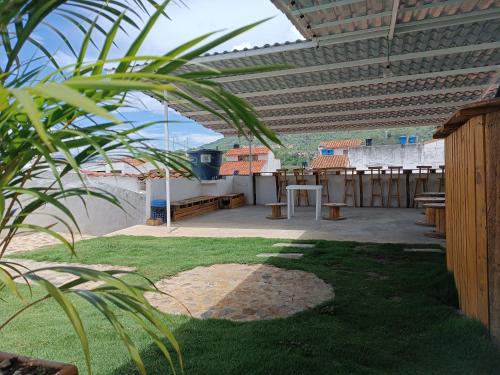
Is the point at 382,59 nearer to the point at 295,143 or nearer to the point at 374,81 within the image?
the point at 374,81

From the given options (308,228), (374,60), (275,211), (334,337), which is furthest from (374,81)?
(334,337)

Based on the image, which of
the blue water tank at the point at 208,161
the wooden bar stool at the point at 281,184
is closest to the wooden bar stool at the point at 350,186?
the wooden bar stool at the point at 281,184

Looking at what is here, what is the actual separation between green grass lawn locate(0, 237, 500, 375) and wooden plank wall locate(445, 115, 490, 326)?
0.19 meters

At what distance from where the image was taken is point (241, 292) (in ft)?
12.5

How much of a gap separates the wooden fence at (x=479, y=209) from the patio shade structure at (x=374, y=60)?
7.21 feet

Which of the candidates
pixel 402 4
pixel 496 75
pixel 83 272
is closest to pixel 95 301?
pixel 83 272

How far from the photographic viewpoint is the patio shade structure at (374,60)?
15.9ft

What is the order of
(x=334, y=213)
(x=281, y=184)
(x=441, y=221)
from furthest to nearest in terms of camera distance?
(x=281, y=184)
(x=334, y=213)
(x=441, y=221)

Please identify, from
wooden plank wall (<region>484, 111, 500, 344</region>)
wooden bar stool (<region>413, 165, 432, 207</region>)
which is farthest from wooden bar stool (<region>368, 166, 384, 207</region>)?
wooden plank wall (<region>484, 111, 500, 344</region>)

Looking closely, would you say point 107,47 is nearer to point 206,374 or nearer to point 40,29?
point 40,29

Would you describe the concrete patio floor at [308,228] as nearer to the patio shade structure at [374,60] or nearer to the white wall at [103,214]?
the white wall at [103,214]

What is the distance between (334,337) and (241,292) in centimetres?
139

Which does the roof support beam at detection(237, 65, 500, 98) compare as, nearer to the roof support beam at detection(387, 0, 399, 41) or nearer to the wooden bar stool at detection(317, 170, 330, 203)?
the roof support beam at detection(387, 0, 399, 41)

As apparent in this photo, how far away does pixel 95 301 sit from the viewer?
0.83 m
